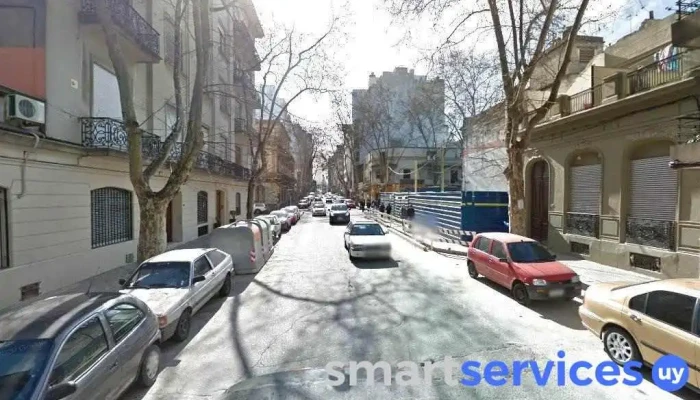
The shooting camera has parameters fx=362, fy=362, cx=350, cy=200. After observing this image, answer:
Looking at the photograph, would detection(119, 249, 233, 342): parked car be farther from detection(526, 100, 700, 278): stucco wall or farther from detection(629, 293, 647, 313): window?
detection(526, 100, 700, 278): stucco wall

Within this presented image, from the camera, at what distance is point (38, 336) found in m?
3.38

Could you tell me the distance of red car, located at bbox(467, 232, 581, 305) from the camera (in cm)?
740

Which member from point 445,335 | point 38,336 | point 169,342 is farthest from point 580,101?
point 38,336

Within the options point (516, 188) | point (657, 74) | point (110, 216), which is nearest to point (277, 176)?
point (110, 216)

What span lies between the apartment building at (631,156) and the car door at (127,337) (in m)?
11.6

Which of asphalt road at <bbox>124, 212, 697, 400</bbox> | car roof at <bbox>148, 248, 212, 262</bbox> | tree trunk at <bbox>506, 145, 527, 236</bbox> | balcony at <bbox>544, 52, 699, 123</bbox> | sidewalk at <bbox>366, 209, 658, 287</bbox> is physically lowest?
asphalt road at <bbox>124, 212, 697, 400</bbox>

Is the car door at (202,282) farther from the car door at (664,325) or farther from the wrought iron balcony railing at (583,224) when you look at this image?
the wrought iron balcony railing at (583,224)

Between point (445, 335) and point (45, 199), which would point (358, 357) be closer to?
point (445, 335)

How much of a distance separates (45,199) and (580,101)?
55.5ft

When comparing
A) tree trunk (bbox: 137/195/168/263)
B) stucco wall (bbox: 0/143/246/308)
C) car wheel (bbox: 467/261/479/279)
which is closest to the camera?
stucco wall (bbox: 0/143/246/308)

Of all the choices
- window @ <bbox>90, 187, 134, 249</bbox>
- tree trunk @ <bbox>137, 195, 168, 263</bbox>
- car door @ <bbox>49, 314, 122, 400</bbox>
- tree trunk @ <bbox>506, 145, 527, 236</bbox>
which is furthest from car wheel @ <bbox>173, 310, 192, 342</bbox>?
tree trunk @ <bbox>506, 145, 527, 236</bbox>

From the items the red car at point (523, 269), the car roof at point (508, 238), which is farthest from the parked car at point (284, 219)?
the car roof at point (508, 238)

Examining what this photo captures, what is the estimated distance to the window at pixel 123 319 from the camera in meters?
4.09

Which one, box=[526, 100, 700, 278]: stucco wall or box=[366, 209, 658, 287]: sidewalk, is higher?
box=[526, 100, 700, 278]: stucco wall
